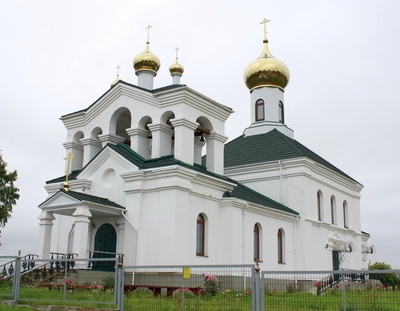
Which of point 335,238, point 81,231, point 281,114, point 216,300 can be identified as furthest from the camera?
point 281,114

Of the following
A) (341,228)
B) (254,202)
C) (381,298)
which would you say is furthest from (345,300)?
(341,228)

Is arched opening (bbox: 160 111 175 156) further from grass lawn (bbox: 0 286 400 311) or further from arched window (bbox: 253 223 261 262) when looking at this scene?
grass lawn (bbox: 0 286 400 311)

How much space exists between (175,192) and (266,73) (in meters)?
15.3

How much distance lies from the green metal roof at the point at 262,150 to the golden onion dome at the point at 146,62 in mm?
6527

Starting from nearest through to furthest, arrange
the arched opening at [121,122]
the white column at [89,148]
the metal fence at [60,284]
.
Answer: the metal fence at [60,284] → the arched opening at [121,122] → the white column at [89,148]

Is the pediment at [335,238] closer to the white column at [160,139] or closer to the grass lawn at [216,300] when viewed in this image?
the white column at [160,139]

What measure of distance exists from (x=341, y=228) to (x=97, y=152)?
1380cm

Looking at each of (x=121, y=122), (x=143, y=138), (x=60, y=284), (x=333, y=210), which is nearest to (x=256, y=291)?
(x=60, y=284)

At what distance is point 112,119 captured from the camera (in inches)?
845

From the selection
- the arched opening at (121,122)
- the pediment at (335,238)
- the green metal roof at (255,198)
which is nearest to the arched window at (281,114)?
the green metal roof at (255,198)

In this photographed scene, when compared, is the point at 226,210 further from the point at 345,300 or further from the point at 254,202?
the point at 345,300

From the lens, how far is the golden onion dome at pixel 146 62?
79.6 ft

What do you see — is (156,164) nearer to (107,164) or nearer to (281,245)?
(107,164)

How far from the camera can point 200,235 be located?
1919 cm
